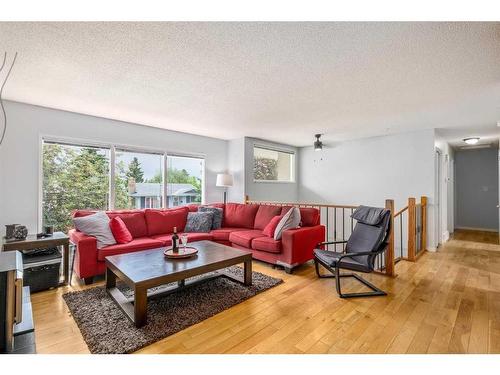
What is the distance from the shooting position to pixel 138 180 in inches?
174

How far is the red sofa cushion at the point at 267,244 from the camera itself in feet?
11.0

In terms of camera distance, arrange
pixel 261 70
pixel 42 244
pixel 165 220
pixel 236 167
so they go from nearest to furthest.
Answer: pixel 261 70 < pixel 42 244 < pixel 165 220 < pixel 236 167

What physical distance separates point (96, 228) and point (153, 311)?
143 cm

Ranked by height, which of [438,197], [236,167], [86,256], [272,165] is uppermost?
[272,165]

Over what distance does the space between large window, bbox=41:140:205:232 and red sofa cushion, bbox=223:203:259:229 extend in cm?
104

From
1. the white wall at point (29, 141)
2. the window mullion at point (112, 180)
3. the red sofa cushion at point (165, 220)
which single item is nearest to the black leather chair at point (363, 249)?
the red sofa cushion at point (165, 220)

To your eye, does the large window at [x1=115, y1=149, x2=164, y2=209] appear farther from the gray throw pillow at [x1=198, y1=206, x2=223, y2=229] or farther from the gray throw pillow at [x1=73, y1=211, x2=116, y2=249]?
the gray throw pillow at [x1=73, y1=211, x2=116, y2=249]

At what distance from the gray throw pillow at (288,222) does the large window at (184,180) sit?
2.38 metres

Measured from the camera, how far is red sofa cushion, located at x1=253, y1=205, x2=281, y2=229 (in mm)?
4145

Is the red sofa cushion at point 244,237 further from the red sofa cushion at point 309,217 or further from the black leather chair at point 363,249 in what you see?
the black leather chair at point 363,249

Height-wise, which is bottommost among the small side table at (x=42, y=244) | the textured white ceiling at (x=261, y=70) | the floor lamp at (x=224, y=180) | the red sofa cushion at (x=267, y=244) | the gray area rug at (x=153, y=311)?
the gray area rug at (x=153, y=311)

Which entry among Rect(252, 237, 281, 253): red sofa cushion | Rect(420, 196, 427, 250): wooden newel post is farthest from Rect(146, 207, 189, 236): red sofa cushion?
Rect(420, 196, 427, 250): wooden newel post

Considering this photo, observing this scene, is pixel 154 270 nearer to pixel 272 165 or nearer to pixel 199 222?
pixel 199 222

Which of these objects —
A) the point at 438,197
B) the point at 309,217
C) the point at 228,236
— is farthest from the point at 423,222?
the point at 228,236
